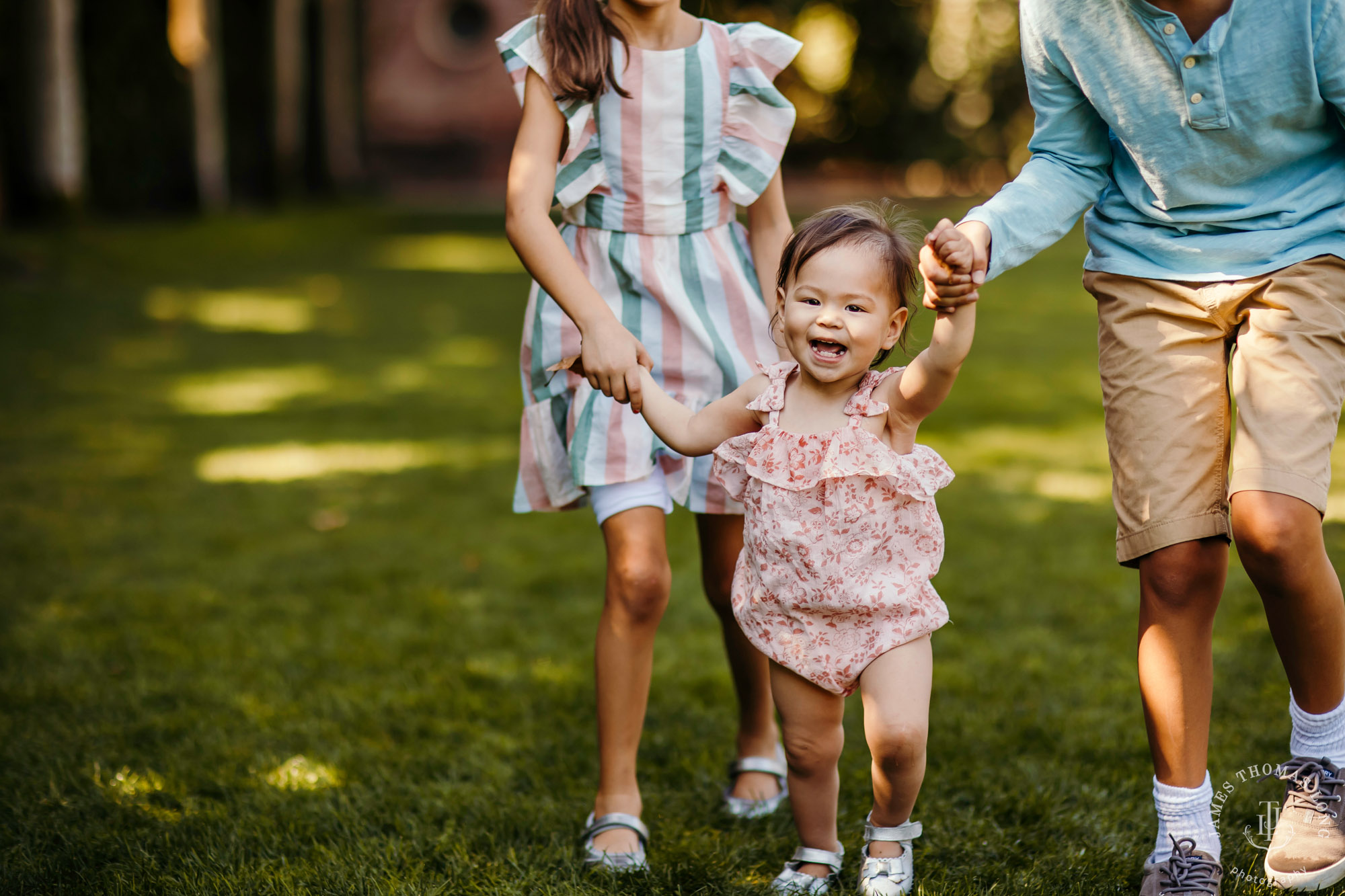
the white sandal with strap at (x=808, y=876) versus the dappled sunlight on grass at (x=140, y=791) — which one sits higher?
the white sandal with strap at (x=808, y=876)

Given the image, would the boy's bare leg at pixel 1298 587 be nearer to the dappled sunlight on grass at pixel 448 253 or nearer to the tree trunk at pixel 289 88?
the dappled sunlight on grass at pixel 448 253

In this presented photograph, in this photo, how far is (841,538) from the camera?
207cm

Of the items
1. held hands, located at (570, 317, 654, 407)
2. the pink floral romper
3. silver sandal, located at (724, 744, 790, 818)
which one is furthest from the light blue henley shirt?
silver sandal, located at (724, 744, 790, 818)

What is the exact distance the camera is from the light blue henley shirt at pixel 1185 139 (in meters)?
1.96

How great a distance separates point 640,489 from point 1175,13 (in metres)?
1.25

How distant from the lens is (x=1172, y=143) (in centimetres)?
205

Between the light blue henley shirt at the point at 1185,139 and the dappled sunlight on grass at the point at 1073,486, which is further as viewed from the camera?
the dappled sunlight on grass at the point at 1073,486

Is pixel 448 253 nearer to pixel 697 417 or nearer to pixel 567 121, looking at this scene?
pixel 567 121

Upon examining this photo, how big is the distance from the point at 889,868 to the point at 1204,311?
1.10 metres

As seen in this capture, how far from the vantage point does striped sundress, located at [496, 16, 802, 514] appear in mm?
2408

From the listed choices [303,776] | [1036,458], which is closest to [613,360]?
[303,776]

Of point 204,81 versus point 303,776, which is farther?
point 204,81

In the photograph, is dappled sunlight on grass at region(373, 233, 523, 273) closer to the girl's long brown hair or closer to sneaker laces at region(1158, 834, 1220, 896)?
the girl's long brown hair

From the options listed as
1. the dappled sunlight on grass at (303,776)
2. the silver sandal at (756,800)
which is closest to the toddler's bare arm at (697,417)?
the silver sandal at (756,800)
